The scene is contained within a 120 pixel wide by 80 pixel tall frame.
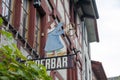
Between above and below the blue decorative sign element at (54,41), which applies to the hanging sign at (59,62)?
below

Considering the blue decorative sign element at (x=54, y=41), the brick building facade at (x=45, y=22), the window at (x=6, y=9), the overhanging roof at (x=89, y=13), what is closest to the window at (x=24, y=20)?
the brick building facade at (x=45, y=22)

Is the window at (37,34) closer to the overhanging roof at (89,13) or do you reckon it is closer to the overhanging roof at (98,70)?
the overhanging roof at (89,13)

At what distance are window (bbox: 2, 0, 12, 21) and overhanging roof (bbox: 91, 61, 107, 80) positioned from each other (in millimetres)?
15431

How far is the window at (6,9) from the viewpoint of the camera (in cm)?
845

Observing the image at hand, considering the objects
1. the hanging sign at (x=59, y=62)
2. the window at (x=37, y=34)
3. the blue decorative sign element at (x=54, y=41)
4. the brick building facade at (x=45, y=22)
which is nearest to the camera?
the hanging sign at (x=59, y=62)

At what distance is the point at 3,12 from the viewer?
27.5 ft

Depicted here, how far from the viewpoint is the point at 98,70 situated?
2466 cm

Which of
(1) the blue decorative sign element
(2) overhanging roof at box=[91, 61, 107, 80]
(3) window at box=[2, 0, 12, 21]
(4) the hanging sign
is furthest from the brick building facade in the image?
(2) overhanging roof at box=[91, 61, 107, 80]

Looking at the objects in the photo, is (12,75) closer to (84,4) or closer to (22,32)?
(22,32)

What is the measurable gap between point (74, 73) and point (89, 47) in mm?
6641

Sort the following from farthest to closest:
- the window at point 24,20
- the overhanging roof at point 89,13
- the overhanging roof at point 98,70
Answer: the overhanging roof at point 98,70, the overhanging roof at point 89,13, the window at point 24,20

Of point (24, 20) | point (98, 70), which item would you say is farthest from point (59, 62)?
point (98, 70)

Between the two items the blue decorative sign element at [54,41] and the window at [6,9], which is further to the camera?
the blue decorative sign element at [54,41]

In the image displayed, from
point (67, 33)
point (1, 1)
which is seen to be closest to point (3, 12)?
point (1, 1)
